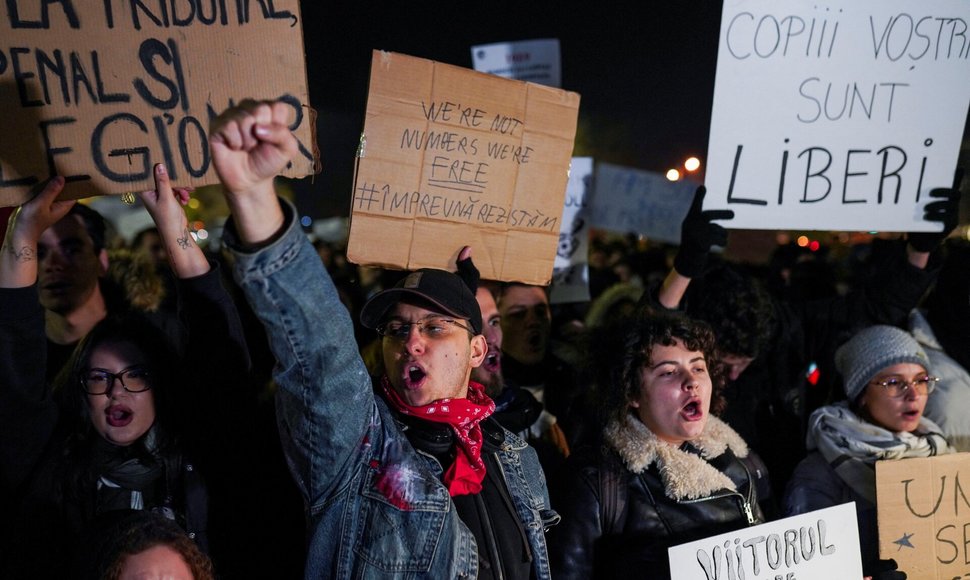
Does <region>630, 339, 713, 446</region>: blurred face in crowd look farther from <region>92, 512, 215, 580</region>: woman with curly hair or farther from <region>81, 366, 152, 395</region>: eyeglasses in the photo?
<region>81, 366, 152, 395</region>: eyeglasses

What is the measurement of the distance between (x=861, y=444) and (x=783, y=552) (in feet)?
2.67

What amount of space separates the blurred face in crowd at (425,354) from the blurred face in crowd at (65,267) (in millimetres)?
1659

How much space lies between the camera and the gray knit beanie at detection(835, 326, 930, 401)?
3.15m

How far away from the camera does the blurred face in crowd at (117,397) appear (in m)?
2.44

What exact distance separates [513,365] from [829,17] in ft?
6.84

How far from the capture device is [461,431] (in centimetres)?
221

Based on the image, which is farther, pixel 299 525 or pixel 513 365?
pixel 513 365

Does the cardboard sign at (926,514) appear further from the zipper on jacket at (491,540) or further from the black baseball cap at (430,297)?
the black baseball cap at (430,297)

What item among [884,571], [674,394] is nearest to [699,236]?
[674,394]

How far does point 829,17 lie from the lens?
3422mm

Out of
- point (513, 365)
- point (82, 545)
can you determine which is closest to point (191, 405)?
point (82, 545)

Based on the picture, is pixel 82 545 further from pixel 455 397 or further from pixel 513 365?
pixel 513 365

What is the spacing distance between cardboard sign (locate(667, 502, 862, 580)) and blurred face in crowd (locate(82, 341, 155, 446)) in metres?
1.63

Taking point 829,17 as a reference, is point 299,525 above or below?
below
